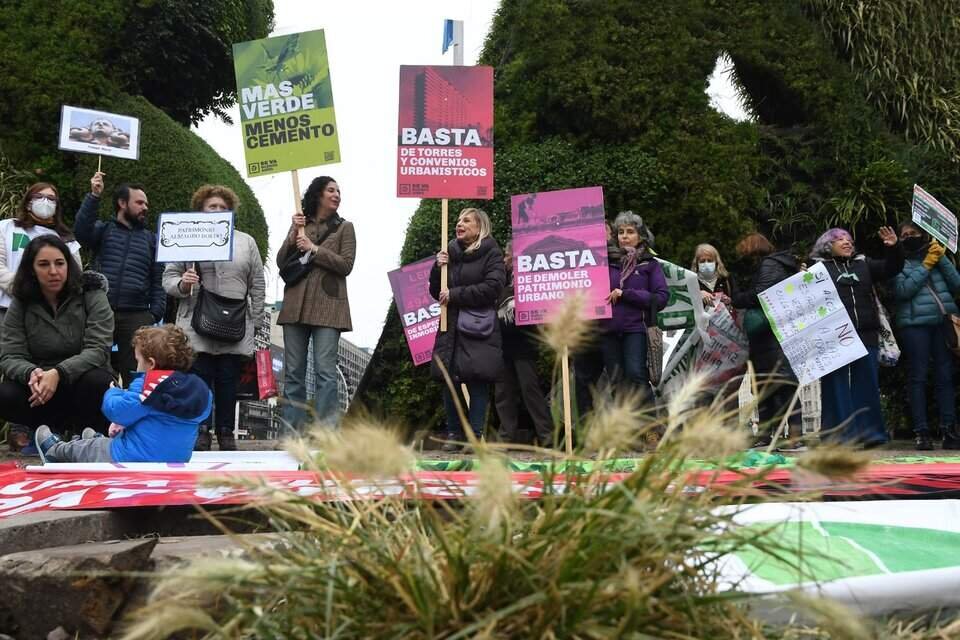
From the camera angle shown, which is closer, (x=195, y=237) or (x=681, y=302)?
(x=195, y=237)

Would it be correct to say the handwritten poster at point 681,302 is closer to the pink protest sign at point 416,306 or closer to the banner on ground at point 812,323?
the banner on ground at point 812,323

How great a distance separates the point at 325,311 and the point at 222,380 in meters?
0.89

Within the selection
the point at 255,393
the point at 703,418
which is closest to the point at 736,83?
the point at 255,393

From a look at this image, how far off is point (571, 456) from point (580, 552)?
0.69 feet

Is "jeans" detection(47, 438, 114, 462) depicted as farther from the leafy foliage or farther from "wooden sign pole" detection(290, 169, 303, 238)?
the leafy foliage

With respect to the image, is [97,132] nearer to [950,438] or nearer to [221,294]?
Answer: [221,294]

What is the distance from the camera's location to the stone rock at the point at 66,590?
231 centimetres

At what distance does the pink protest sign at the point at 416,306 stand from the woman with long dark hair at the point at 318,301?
185 centimetres

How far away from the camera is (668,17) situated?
10.4 m

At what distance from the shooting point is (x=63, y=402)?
20.8ft

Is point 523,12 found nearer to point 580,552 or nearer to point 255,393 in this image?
point 255,393

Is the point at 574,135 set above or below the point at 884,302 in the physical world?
above

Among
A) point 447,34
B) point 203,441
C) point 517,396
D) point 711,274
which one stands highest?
point 447,34

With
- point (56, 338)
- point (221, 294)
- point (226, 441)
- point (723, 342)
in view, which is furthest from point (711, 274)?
point (56, 338)
